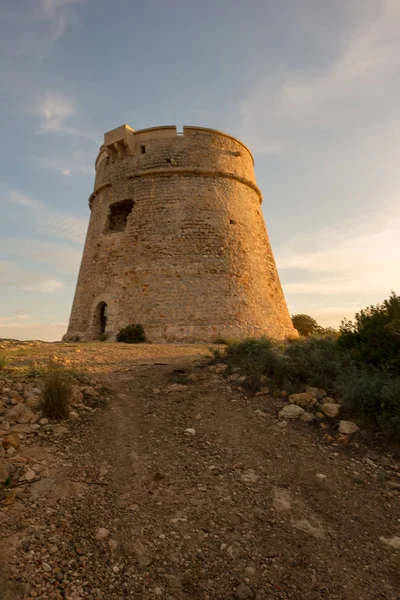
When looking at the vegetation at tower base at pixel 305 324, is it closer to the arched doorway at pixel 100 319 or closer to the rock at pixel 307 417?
the arched doorway at pixel 100 319

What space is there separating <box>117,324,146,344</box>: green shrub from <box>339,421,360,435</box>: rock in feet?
28.7

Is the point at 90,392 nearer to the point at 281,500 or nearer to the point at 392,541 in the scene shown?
the point at 281,500

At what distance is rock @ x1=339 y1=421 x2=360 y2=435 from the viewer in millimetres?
4064

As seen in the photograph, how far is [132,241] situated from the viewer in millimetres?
13703

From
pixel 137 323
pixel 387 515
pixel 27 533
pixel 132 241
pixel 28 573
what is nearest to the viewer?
pixel 28 573

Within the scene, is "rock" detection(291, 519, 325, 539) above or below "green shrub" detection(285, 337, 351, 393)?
below

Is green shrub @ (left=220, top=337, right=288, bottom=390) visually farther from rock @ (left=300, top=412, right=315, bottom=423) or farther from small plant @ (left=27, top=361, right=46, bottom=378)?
small plant @ (left=27, top=361, right=46, bottom=378)

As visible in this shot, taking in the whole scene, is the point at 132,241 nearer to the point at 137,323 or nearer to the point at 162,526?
the point at 137,323

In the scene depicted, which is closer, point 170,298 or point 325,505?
point 325,505

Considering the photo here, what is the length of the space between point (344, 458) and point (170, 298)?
31.5ft

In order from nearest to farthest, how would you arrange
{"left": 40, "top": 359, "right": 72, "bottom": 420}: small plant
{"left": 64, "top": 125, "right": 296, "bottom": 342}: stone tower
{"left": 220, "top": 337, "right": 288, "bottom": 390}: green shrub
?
{"left": 40, "top": 359, "right": 72, "bottom": 420}: small plant, {"left": 220, "top": 337, "right": 288, "bottom": 390}: green shrub, {"left": 64, "top": 125, "right": 296, "bottom": 342}: stone tower

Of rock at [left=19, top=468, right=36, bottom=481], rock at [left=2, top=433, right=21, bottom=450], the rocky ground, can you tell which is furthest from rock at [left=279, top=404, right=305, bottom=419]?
rock at [left=2, top=433, right=21, bottom=450]

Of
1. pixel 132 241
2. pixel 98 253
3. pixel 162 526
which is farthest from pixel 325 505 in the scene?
pixel 98 253

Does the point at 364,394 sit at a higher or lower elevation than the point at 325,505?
higher
